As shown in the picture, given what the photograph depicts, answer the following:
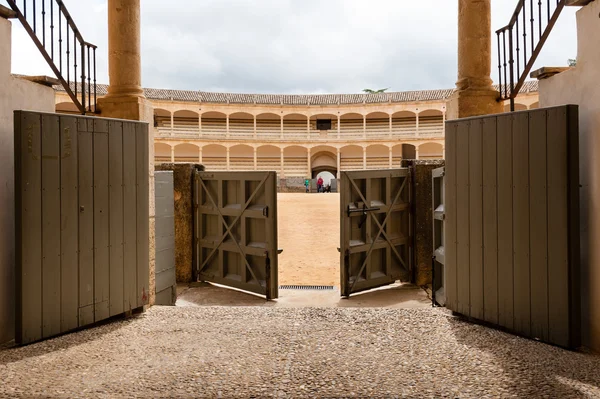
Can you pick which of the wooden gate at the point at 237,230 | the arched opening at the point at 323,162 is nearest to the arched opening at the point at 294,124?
the arched opening at the point at 323,162

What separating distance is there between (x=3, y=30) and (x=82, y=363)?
282cm

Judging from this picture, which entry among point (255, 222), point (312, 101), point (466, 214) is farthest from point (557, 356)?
point (312, 101)

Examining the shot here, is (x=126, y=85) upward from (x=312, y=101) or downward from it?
downward

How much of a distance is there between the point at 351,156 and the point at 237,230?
120 ft

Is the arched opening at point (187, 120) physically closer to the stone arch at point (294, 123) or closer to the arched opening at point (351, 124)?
the stone arch at point (294, 123)

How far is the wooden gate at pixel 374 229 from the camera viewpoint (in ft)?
20.8

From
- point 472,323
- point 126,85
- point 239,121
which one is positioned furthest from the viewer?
point 239,121

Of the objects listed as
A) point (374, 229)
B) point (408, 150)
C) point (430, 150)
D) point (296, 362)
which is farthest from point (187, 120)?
point (296, 362)

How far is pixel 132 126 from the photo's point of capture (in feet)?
14.5

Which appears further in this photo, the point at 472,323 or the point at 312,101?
the point at 312,101

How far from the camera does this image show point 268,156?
42.2 metres

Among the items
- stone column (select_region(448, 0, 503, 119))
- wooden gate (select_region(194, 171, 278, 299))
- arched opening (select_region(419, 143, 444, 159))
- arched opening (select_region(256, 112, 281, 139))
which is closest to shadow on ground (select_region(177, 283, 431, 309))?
wooden gate (select_region(194, 171, 278, 299))

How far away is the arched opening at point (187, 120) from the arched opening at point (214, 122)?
1.97 feet

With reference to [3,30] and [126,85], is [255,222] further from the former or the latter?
[3,30]
